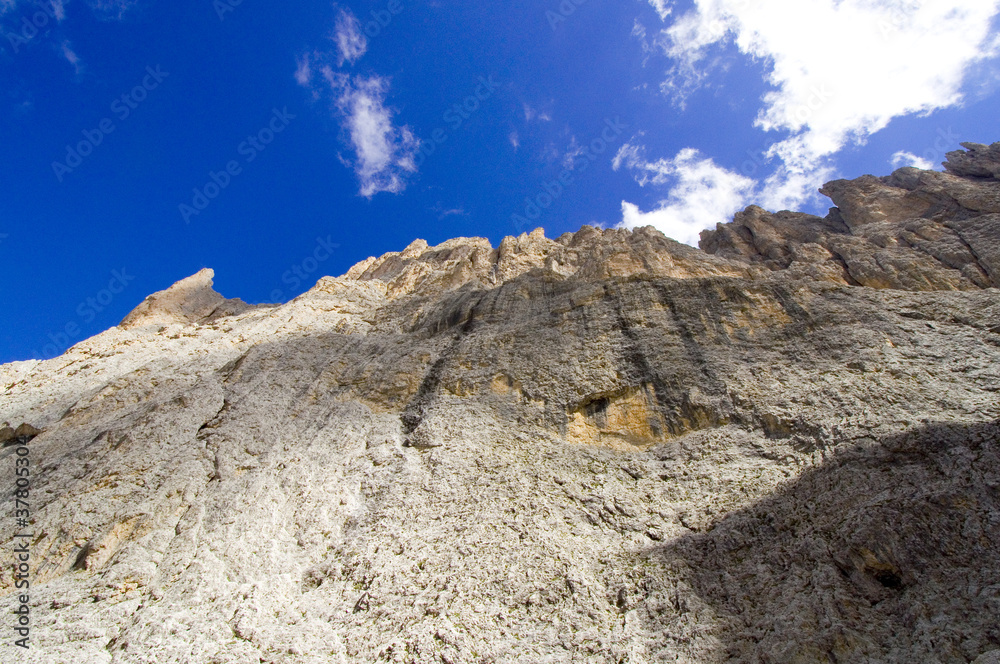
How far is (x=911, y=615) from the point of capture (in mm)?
7344

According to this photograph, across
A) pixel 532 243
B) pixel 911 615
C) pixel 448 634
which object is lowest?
pixel 911 615

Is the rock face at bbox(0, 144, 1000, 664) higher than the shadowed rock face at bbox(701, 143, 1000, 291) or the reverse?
the reverse

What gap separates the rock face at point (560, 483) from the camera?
875 centimetres

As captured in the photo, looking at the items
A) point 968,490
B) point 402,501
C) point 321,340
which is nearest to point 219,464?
point 402,501

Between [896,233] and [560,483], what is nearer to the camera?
[560,483]

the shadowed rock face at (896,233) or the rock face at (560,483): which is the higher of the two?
the shadowed rock face at (896,233)

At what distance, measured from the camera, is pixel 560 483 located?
12.9 m

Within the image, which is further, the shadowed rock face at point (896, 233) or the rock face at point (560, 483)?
the shadowed rock face at point (896, 233)

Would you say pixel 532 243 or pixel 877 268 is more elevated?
pixel 532 243

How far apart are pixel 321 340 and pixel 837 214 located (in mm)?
35887

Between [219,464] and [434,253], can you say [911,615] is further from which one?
[434,253]

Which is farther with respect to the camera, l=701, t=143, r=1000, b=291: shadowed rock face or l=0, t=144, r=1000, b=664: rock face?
l=701, t=143, r=1000, b=291: shadowed rock face

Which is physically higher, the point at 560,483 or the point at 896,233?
the point at 896,233

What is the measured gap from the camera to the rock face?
8750 mm
